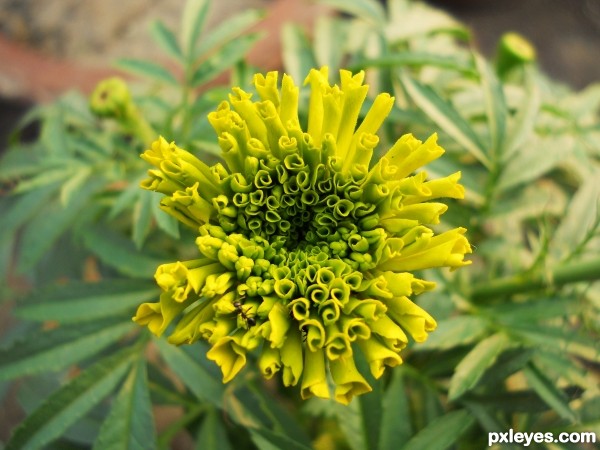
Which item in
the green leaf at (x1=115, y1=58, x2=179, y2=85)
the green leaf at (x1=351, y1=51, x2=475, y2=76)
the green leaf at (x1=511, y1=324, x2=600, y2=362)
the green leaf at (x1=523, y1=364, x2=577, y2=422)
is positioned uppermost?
the green leaf at (x1=351, y1=51, x2=475, y2=76)

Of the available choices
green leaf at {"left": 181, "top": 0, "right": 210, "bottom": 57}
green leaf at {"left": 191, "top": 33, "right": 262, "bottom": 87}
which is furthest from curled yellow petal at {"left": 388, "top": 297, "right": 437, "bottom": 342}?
green leaf at {"left": 181, "top": 0, "right": 210, "bottom": 57}

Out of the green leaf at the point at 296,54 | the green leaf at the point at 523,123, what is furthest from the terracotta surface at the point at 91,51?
the green leaf at the point at 523,123

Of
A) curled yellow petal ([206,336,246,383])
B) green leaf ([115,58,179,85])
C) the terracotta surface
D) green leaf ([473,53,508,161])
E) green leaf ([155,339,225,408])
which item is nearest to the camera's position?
curled yellow petal ([206,336,246,383])

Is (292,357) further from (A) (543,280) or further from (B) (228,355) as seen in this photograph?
(A) (543,280)

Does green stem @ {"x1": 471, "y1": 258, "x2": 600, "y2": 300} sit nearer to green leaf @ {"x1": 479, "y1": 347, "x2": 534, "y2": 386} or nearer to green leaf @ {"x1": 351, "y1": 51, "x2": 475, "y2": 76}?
green leaf @ {"x1": 479, "y1": 347, "x2": 534, "y2": 386}

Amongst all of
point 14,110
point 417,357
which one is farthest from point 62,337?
point 14,110

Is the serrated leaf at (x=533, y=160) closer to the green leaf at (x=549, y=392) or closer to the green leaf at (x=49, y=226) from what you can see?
the green leaf at (x=549, y=392)

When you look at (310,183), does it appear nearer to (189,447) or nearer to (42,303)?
(42,303)
